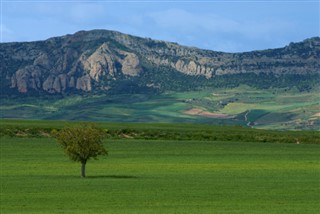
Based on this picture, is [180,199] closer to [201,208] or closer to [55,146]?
[201,208]

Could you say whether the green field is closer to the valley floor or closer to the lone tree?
the valley floor

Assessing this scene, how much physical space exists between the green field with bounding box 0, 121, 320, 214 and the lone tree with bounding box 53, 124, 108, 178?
5.36ft

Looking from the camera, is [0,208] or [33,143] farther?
[33,143]

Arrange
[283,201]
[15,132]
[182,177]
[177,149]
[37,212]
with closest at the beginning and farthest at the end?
[37,212] → [283,201] → [182,177] → [177,149] → [15,132]

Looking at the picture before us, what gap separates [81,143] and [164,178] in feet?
25.6

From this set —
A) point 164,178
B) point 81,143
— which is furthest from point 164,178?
point 81,143

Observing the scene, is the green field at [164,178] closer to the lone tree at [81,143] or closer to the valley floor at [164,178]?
the valley floor at [164,178]

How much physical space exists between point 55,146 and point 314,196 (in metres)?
51.5

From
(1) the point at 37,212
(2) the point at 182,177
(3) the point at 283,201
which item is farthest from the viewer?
(2) the point at 182,177

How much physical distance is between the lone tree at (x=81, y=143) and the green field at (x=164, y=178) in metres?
1.63

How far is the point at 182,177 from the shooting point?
235 feet

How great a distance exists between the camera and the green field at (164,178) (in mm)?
52250

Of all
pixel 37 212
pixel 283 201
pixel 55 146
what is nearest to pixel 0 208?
pixel 37 212

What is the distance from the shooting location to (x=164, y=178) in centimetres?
7075
